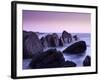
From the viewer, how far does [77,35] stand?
172cm

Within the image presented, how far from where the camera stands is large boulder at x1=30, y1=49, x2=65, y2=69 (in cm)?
160

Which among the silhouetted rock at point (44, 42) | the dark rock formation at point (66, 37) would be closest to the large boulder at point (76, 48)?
the dark rock formation at point (66, 37)

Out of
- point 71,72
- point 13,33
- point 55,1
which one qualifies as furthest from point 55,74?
point 55,1

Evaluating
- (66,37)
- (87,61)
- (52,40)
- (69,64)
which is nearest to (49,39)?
(52,40)

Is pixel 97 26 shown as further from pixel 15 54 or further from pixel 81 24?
pixel 15 54

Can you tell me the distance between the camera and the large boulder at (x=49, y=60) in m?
1.60

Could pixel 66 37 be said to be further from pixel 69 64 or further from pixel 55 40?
pixel 69 64

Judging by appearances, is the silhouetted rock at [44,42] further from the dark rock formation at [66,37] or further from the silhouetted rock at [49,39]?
the dark rock formation at [66,37]

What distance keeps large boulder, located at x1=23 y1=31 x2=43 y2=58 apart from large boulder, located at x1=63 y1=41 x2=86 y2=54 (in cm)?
20

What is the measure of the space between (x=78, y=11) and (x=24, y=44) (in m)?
0.47

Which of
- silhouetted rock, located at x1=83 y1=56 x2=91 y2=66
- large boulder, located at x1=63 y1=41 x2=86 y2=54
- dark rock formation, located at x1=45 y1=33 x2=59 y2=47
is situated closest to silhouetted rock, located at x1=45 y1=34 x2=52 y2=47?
dark rock formation, located at x1=45 y1=33 x2=59 y2=47

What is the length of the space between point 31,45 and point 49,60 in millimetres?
167

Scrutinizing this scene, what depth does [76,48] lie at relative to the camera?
67.7 inches

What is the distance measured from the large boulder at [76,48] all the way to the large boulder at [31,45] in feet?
0.66
